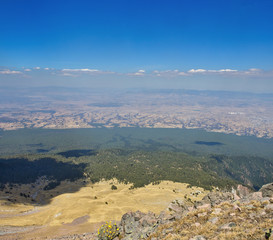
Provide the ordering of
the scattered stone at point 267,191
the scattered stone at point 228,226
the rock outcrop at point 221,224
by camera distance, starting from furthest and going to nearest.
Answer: the scattered stone at point 267,191, the scattered stone at point 228,226, the rock outcrop at point 221,224

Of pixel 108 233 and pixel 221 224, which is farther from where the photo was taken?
pixel 108 233

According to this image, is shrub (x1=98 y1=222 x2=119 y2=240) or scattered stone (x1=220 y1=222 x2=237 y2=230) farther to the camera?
shrub (x1=98 y1=222 x2=119 y2=240)

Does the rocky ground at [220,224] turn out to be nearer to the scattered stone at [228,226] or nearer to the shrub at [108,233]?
the scattered stone at [228,226]

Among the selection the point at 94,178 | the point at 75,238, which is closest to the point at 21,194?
the point at 94,178

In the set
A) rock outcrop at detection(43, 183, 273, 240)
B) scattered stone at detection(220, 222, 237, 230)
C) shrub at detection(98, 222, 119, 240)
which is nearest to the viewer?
rock outcrop at detection(43, 183, 273, 240)

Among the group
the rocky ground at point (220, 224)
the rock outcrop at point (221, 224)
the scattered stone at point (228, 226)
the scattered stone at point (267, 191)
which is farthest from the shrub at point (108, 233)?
the scattered stone at point (267, 191)

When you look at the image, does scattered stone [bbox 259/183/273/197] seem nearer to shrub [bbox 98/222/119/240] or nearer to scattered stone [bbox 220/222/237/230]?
scattered stone [bbox 220/222/237/230]

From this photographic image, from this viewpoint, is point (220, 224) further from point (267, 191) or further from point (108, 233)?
point (108, 233)

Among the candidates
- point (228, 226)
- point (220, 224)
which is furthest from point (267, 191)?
point (228, 226)

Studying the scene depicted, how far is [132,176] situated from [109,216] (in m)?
53.4

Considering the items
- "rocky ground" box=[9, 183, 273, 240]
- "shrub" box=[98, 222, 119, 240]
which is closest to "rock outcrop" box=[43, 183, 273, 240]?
"rocky ground" box=[9, 183, 273, 240]

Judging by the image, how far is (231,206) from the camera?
951 inches

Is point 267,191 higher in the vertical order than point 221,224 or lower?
lower

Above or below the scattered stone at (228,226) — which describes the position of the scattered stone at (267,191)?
below
